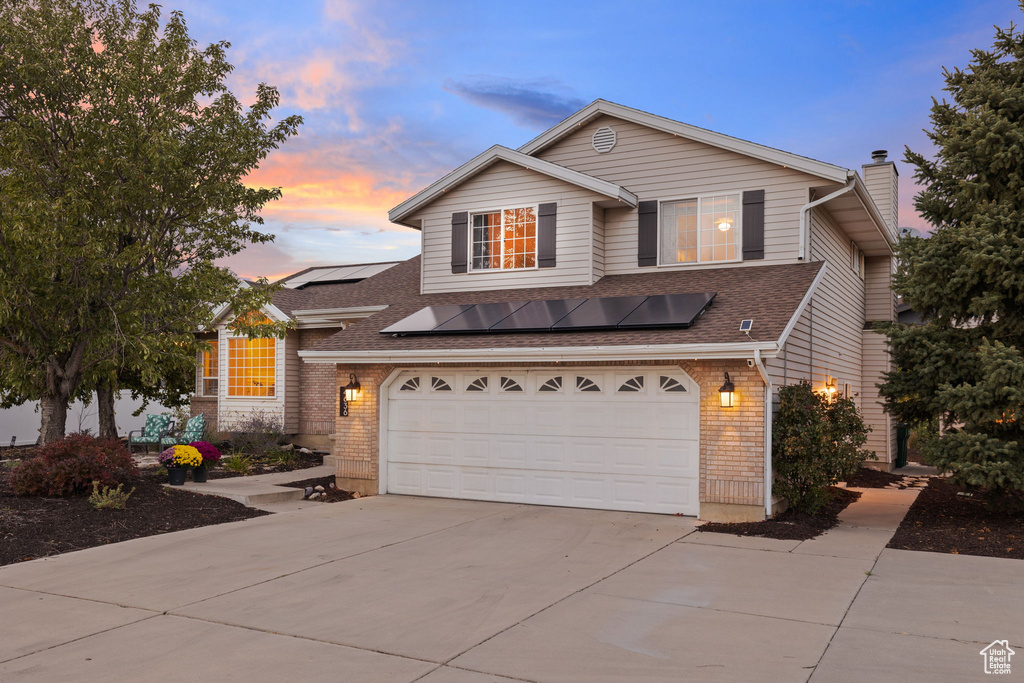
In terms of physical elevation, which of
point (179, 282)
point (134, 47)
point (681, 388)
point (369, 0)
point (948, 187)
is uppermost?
point (369, 0)

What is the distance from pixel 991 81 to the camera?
1088 centimetres

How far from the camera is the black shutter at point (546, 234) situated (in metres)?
14.7

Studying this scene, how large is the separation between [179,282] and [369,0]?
23.6ft

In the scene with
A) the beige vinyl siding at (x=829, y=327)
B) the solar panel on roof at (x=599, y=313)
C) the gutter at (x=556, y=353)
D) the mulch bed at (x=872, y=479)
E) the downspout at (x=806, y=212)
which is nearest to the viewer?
the gutter at (x=556, y=353)

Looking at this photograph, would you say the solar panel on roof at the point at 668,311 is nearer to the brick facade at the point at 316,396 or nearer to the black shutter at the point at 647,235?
the black shutter at the point at 647,235

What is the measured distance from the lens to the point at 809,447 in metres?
10.6

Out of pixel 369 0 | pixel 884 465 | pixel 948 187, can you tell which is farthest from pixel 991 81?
pixel 369 0

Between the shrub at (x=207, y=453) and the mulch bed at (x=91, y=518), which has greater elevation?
the shrub at (x=207, y=453)

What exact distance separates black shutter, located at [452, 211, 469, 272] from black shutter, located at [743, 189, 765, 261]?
17.8 ft

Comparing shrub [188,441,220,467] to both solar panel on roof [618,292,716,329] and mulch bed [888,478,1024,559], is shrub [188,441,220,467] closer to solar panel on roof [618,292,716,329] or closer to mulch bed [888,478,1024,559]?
solar panel on roof [618,292,716,329]

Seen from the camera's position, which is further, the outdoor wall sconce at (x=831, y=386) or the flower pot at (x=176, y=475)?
the outdoor wall sconce at (x=831, y=386)

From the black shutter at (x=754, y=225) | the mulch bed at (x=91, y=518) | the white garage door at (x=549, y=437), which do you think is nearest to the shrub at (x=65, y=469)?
the mulch bed at (x=91, y=518)

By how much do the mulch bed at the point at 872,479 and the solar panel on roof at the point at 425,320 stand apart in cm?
846

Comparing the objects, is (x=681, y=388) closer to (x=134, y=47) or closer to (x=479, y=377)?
(x=479, y=377)
